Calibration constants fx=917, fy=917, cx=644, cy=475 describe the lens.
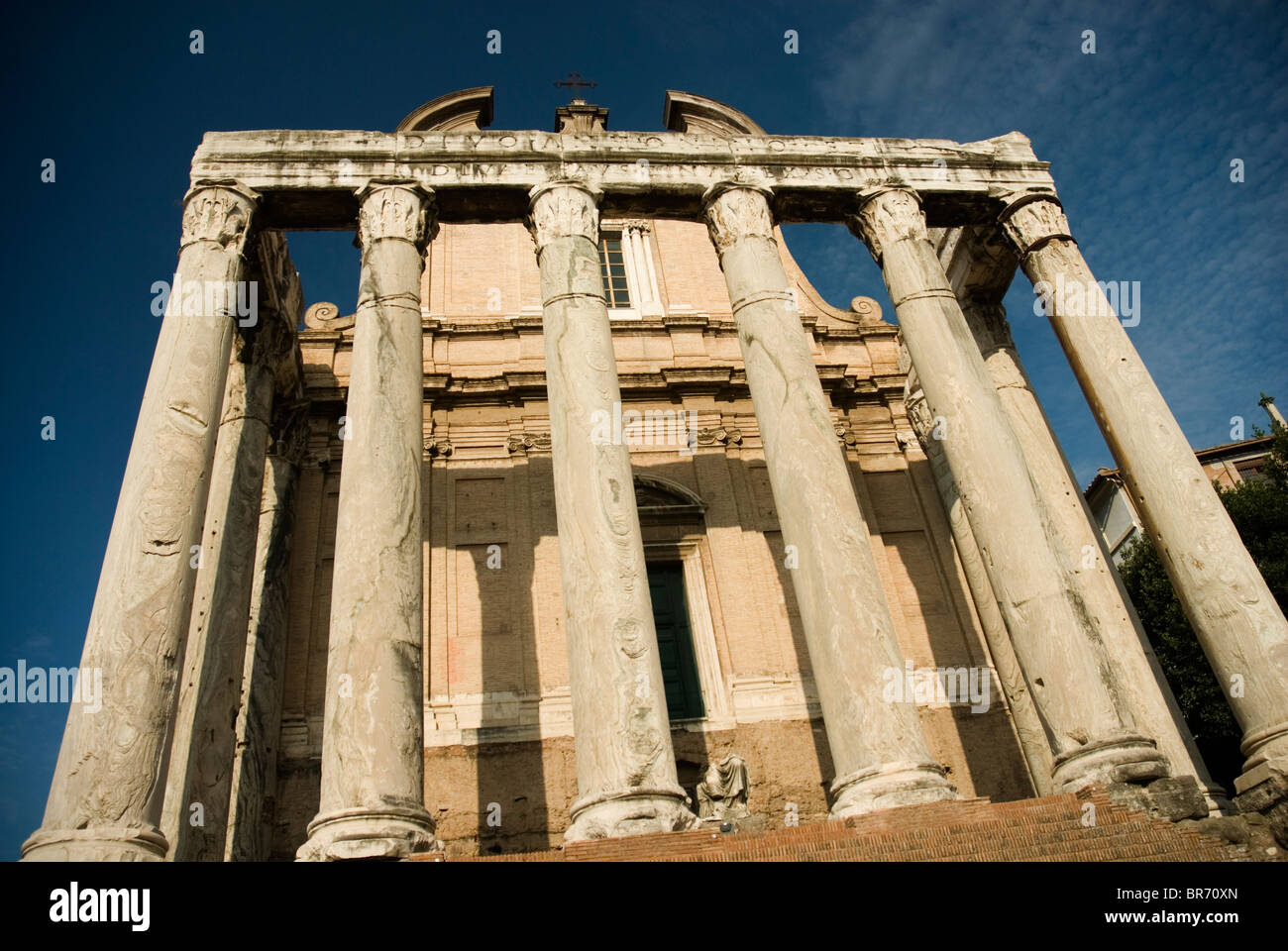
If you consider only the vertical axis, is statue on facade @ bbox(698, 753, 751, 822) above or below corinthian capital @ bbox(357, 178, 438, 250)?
below

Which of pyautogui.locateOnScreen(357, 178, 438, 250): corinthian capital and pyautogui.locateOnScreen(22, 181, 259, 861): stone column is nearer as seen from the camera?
pyautogui.locateOnScreen(22, 181, 259, 861): stone column

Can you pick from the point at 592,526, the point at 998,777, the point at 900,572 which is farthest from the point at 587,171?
the point at 998,777

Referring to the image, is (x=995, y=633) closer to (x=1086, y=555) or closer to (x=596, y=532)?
(x=1086, y=555)

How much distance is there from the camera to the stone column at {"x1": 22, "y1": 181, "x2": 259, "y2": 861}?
8352 millimetres

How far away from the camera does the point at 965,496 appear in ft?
38.9

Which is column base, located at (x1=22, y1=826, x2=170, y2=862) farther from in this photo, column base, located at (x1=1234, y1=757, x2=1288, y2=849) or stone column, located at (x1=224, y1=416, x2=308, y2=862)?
column base, located at (x1=1234, y1=757, x2=1288, y2=849)

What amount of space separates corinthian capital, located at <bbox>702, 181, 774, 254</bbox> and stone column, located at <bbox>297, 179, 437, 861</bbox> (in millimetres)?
4246

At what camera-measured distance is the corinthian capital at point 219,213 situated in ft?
40.0

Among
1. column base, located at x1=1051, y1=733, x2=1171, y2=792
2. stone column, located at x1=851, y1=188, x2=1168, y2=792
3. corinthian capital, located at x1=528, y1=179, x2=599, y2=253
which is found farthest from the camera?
corinthian capital, located at x1=528, y1=179, x2=599, y2=253

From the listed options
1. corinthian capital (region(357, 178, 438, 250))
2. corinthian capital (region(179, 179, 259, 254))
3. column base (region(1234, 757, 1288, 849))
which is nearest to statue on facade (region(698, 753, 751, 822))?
column base (region(1234, 757, 1288, 849))

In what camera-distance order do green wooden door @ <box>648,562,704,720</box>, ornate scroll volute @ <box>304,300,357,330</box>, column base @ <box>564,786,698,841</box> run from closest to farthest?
column base @ <box>564,786,698,841</box> → green wooden door @ <box>648,562,704,720</box> → ornate scroll volute @ <box>304,300,357,330</box>

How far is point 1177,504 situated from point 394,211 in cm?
1121

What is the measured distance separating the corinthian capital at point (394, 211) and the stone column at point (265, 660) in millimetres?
4896
